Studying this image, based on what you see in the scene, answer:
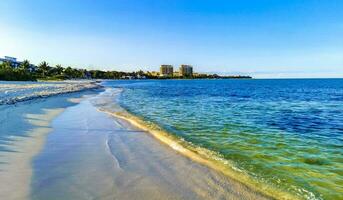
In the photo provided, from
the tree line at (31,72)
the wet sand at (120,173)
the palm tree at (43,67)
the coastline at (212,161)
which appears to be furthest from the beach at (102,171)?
the palm tree at (43,67)

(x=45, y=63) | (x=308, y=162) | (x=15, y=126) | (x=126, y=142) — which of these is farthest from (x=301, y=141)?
(x=45, y=63)

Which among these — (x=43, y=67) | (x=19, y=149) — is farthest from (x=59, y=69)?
(x=19, y=149)

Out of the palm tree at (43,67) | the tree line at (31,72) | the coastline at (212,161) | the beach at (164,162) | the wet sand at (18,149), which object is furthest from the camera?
the palm tree at (43,67)

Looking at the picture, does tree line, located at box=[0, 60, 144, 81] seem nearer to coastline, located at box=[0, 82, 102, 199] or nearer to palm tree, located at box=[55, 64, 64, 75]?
palm tree, located at box=[55, 64, 64, 75]

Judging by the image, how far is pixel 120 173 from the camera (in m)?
8.33

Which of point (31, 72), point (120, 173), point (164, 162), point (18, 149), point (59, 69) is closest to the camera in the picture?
point (120, 173)

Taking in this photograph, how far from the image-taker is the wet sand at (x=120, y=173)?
6867 mm

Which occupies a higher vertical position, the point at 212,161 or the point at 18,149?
the point at 18,149

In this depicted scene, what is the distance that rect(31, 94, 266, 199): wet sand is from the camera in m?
6.87

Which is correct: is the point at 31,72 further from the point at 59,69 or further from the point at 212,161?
the point at 212,161

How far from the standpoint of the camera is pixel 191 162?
978cm

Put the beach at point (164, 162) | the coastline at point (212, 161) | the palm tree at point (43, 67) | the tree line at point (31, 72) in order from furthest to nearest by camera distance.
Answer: the palm tree at point (43, 67)
the tree line at point (31, 72)
the coastline at point (212, 161)
the beach at point (164, 162)

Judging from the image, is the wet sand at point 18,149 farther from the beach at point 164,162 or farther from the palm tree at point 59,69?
the palm tree at point 59,69

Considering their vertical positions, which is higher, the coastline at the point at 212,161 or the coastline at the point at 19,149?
the coastline at the point at 19,149
